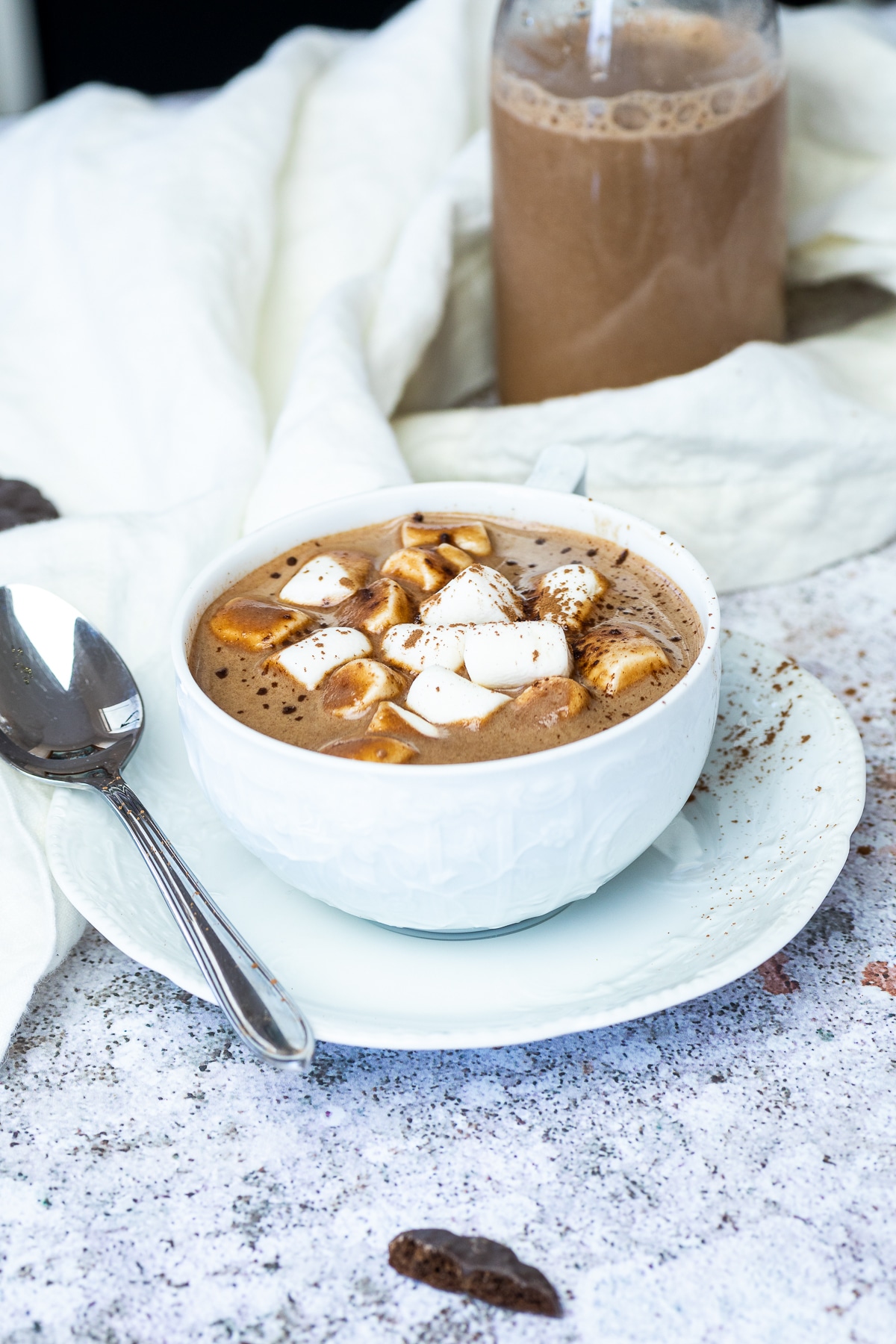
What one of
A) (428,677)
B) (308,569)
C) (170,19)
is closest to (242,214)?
(308,569)

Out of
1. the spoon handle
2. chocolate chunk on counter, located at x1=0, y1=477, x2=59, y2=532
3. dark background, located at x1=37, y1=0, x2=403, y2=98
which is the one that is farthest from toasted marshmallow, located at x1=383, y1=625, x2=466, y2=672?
dark background, located at x1=37, y1=0, x2=403, y2=98

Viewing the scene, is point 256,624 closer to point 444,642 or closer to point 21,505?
point 444,642

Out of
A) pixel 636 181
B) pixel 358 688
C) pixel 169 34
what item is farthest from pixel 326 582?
pixel 169 34

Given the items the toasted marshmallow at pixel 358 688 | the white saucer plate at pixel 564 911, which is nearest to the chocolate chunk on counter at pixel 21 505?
the white saucer plate at pixel 564 911

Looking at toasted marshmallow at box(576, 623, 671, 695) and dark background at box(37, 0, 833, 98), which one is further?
dark background at box(37, 0, 833, 98)

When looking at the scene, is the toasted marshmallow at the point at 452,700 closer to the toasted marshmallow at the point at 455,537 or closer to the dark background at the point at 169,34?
the toasted marshmallow at the point at 455,537

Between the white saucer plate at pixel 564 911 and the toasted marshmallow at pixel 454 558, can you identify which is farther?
the toasted marshmallow at pixel 454 558

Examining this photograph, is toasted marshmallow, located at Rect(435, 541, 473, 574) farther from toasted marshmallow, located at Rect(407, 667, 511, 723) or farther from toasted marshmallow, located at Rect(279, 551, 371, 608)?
toasted marshmallow, located at Rect(407, 667, 511, 723)

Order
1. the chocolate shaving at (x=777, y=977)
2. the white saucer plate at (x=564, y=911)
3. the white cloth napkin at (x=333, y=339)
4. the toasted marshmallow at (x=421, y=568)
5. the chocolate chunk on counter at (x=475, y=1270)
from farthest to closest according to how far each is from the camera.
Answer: the white cloth napkin at (x=333, y=339), the toasted marshmallow at (x=421, y=568), the chocolate shaving at (x=777, y=977), the white saucer plate at (x=564, y=911), the chocolate chunk on counter at (x=475, y=1270)
